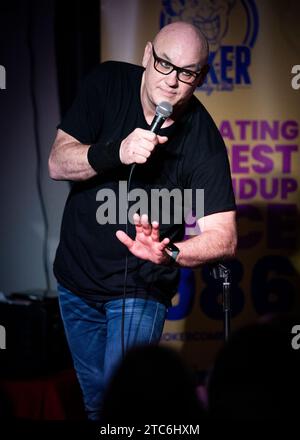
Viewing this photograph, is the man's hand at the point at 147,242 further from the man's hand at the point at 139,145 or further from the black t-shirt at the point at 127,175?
the black t-shirt at the point at 127,175

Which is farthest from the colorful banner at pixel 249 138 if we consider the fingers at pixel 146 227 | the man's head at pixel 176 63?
the fingers at pixel 146 227

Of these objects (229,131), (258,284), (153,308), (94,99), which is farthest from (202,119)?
(258,284)

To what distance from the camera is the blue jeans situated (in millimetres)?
2713

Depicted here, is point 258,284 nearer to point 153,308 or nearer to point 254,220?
point 254,220

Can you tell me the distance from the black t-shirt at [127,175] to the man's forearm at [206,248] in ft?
0.35

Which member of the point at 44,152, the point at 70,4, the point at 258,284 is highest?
the point at 70,4

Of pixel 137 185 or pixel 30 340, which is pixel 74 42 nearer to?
pixel 30 340

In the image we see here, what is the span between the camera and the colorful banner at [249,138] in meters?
4.12

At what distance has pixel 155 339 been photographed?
276cm

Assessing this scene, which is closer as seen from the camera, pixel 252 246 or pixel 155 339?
pixel 155 339

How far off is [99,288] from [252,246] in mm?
1667
